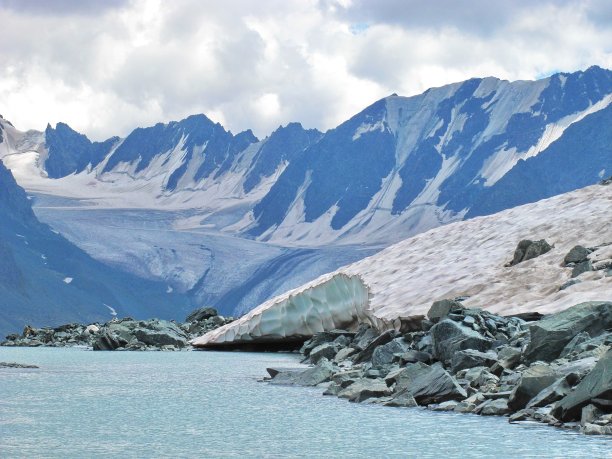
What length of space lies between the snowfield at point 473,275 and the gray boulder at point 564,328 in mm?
6499

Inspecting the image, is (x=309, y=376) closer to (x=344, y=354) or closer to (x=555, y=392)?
(x=344, y=354)

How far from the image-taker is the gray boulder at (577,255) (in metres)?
40.7

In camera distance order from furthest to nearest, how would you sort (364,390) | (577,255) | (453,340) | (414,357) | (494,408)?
(577,255) → (414,357) → (453,340) → (364,390) → (494,408)

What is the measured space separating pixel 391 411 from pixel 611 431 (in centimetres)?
647

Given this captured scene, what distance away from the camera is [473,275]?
149 feet

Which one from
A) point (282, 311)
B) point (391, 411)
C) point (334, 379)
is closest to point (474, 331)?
point (334, 379)

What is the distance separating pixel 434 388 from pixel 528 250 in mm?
20714

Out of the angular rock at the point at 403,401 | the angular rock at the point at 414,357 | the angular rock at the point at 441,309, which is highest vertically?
the angular rock at the point at 441,309

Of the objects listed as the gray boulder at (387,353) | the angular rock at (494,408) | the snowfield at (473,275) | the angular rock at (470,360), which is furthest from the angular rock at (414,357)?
the angular rock at (494,408)

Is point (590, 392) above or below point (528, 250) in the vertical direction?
below

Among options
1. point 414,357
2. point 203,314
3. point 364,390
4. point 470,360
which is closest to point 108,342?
point 203,314

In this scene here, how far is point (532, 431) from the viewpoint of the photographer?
2014cm

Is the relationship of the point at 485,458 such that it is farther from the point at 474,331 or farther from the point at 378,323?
the point at 378,323

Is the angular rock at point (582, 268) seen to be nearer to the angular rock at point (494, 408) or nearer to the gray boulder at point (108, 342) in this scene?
the angular rock at point (494, 408)
